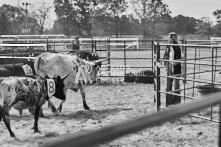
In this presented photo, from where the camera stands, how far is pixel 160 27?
59406mm

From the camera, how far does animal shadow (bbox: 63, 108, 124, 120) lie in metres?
6.73

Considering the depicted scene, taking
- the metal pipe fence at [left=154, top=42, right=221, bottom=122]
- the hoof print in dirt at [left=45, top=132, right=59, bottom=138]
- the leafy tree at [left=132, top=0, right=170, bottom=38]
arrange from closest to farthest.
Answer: the hoof print in dirt at [left=45, top=132, right=59, bottom=138], the metal pipe fence at [left=154, top=42, right=221, bottom=122], the leafy tree at [left=132, top=0, right=170, bottom=38]

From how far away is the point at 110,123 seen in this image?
6.11 meters

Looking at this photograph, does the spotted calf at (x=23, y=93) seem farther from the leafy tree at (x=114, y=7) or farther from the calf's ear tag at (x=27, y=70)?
the leafy tree at (x=114, y=7)

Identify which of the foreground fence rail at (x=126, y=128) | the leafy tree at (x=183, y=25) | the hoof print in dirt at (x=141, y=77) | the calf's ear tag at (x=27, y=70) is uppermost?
the leafy tree at (x=183, y=25)

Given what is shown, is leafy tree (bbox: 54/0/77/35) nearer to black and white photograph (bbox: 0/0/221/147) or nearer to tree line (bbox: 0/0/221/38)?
tree line (bbox: 0/0/221/38)

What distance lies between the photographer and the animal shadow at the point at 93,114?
22.1 feet

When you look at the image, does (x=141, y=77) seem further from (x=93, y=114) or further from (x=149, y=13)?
(x=149, y=13)

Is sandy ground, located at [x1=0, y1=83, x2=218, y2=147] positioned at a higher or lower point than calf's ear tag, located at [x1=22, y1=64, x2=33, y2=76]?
lower

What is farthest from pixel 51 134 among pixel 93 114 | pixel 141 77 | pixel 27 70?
pixel 141 77

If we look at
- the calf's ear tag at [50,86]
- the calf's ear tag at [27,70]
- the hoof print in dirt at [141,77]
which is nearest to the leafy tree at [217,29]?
the hoof print in dirt at [141,77]

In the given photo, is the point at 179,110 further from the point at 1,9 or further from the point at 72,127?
the point at 1,9

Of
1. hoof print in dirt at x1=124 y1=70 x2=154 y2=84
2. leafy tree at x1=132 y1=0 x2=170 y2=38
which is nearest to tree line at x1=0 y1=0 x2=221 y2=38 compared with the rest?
leafy tree at x1=132 y1=0 x2=170 y2=38

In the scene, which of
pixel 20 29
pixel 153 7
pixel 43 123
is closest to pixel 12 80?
pixel 43 123
